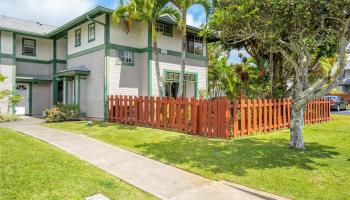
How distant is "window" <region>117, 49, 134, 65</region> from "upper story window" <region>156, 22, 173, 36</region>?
248 centimetres

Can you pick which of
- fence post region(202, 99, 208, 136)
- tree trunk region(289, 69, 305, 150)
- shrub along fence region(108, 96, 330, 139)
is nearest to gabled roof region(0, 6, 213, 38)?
shrub along fence region(108, 96, 330, 139)

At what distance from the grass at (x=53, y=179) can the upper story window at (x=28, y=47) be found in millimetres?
15520

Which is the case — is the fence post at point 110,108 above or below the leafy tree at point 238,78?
below

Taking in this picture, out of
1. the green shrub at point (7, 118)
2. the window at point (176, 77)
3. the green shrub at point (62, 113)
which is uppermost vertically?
the window at point (176, 77)

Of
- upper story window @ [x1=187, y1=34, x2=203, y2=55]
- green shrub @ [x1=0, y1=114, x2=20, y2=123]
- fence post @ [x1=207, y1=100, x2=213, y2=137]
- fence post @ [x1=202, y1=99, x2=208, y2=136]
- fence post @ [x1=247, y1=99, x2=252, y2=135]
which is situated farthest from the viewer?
upper story window @ [x1=187, y1=34, x2=203, y2=55]

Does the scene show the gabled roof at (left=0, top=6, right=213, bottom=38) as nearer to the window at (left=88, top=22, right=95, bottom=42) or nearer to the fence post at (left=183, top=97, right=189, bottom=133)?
the window at (left=88, top=22, right=95, bottom=42)

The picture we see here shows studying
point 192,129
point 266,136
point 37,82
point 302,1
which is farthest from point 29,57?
point 302,1

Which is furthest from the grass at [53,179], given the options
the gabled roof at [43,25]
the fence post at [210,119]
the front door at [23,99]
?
the front door at [23,99]

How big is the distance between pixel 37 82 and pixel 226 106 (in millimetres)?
16714

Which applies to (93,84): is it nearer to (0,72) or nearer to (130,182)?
(0,72)

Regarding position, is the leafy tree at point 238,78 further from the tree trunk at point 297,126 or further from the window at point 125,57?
the tree trunk at point 297,126

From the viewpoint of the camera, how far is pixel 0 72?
1780cm

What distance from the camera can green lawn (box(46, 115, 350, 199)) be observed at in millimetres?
4930

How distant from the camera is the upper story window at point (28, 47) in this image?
1984 cm
